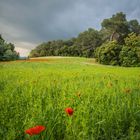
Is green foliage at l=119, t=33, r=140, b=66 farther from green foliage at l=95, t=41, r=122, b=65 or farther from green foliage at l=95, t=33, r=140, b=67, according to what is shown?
green foliage at l=95, t=41, r=122, b=65

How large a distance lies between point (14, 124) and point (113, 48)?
41.2 m

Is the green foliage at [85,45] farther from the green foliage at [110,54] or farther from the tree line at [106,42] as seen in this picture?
the green foliage at [110,54]

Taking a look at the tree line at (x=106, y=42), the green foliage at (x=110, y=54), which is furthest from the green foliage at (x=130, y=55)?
the green foliage at (x=110, y=54)

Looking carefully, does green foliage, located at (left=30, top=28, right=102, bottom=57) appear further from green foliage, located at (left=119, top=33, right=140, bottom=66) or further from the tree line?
green foliage, located at (left=119, top=33, right=140, bottom=66)

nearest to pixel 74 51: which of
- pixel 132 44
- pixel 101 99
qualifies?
pixel 132 44

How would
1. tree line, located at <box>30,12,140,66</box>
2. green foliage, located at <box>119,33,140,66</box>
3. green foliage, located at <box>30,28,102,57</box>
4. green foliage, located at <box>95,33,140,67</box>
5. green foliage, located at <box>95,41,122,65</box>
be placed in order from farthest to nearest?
green foliage, located at <box>30,28,102,57</box>
tree line, located at <box>30,12,140,66</box>
green foliage, located at <box>95,41,122,65</box>
green foliage, located at <box>95,33,140,67</box>
green foliage, located at <box>119,33,140,66</box>

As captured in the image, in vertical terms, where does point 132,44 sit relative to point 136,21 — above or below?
below

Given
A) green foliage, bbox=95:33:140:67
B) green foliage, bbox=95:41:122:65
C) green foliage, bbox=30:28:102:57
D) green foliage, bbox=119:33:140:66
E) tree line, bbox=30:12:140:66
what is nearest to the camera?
green foliage, bbox=119:33:140:66

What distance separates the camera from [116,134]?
Result: 292 centimetres

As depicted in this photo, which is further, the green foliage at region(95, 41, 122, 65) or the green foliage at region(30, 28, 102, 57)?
the green foliage at region(30, 28, 102, 57)

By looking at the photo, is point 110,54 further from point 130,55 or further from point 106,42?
point 106,42

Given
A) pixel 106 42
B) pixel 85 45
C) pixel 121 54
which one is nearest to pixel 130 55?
pixel 121 54

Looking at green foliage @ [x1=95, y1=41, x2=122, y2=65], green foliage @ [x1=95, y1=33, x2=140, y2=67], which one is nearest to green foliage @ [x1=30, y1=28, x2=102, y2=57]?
green foliage @ [x1=95, y1=33, x2=140, y2=67]

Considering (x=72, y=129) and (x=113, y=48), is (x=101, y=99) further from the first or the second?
(x=113, y=48)
